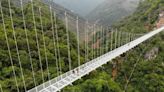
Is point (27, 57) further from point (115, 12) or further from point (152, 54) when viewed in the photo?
point (115, 12)

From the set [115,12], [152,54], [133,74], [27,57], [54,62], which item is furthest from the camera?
[115,12]

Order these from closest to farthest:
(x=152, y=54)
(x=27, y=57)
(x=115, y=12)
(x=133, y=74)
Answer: (x=27, y=57) → (x=133, y=74) → (x=152, y=54) → (x=115, y=12)

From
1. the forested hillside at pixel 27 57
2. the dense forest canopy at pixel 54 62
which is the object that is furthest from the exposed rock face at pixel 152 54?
the forested hillside at pixel 27 57

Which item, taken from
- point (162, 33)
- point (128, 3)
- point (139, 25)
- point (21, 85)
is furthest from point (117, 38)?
point (128, 3)

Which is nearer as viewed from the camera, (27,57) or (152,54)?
(27,57)

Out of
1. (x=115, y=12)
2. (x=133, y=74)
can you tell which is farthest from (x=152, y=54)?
(x=115, y=12)

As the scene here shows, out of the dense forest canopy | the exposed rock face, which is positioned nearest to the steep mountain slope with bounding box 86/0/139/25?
the exposed rock face

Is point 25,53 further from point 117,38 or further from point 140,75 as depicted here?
point 117,38

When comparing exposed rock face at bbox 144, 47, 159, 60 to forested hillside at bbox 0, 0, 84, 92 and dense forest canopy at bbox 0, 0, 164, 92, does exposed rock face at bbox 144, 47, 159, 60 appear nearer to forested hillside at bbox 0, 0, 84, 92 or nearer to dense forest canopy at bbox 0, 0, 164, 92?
dense forest canopy at bbox 0, 0, 164, 92
